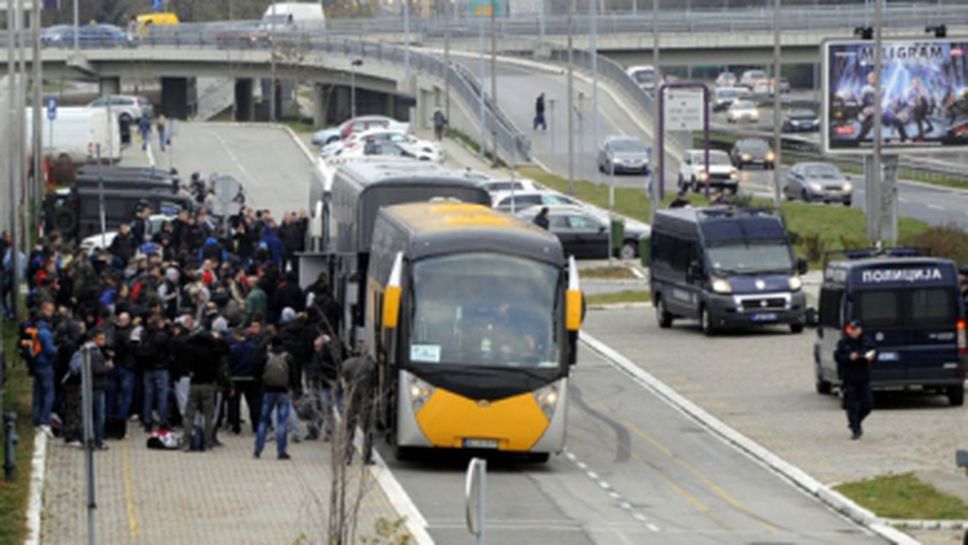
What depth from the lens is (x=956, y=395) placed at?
31.7 m

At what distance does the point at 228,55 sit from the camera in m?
121

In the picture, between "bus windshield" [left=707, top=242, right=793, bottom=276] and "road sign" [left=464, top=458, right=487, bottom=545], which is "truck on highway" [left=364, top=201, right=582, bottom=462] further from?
"bus windshield" [left=707, top=242, right=793, bottom=276]

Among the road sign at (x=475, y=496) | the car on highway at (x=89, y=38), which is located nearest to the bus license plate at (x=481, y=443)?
the road sign at (x=475, y=496)

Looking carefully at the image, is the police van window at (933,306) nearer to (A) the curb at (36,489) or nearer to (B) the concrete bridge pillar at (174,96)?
(A) the curb at (36,489)

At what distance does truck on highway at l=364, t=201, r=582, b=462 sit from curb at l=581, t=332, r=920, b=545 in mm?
2781

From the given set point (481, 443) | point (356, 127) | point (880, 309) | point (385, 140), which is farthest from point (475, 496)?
point (356, 127)

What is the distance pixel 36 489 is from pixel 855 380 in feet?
34.1

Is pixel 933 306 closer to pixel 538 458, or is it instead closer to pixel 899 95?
pixel 538 458

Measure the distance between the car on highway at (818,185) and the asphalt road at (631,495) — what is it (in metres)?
45.8

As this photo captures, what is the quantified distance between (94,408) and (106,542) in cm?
536

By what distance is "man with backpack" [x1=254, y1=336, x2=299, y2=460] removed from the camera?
26250 millimetres

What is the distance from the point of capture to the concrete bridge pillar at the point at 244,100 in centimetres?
13588

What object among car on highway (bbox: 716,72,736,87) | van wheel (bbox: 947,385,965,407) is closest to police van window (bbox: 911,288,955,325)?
van wheel (bbox: 947,385,965,407)

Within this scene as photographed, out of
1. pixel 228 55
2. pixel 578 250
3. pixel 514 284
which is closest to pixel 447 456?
pixel 514 284
